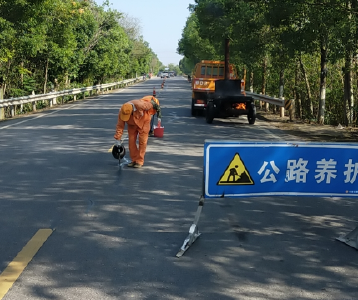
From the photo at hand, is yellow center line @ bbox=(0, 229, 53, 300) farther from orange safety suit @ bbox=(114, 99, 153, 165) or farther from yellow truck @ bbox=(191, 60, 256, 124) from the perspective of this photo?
yellow truck @ bbox=(191, 60, 256, 124)

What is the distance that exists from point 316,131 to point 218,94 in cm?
497

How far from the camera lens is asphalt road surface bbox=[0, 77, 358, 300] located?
15.5 feet

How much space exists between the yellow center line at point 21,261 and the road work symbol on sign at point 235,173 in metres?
1.96

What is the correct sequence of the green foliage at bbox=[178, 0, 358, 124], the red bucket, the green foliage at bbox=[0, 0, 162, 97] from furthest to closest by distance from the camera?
the green foliage at bbox=[0, 0, 162, 97] < the green foliage at bbox=[178, 0, 358, 124] < the red bucket

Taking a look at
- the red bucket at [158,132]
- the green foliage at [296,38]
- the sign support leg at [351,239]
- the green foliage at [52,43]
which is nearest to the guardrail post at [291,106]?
the green foliage at [296,38]

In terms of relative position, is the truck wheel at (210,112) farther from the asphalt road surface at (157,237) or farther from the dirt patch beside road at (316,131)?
the asphalt road surface at (157,237)

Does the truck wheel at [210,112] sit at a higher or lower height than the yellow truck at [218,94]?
lower

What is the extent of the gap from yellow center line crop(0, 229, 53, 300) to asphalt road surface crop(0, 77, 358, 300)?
42 mm

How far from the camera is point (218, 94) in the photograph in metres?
21.1

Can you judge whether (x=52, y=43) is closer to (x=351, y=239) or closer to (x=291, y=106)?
(x=291, y=106)

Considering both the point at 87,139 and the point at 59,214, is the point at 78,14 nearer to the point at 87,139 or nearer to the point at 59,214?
the point at 87,139

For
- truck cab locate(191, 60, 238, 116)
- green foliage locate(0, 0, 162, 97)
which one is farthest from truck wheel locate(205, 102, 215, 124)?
green foliage locate(0, 0, 162, 97)

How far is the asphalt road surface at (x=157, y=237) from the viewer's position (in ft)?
15.5

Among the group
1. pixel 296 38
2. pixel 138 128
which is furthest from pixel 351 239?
pixel 296 38
